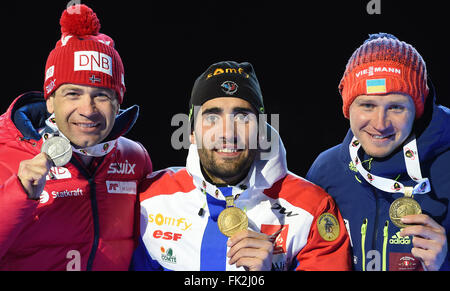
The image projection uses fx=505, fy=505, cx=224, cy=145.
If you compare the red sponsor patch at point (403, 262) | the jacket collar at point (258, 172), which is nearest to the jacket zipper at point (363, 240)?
the red sponsor patch at point (403, 262)

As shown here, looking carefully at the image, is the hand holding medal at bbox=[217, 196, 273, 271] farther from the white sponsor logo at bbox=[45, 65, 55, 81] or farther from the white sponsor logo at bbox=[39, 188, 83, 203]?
the white sponsor logo at bbox=[45, 65, 55, 81]

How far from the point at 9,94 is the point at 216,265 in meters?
2.49

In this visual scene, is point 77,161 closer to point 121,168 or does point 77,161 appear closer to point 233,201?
point 121,168

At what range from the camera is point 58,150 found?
257cm

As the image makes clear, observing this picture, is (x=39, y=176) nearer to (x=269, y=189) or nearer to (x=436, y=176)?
(x=269, y=189)

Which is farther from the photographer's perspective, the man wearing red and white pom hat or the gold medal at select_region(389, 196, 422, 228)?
the man wearing red and white pom hat

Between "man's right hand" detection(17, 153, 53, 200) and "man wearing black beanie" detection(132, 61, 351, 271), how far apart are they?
72cm

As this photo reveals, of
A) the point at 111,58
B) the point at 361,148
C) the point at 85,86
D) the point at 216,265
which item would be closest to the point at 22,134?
the point at 85,86

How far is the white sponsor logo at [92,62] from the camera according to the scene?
2852 millimetres

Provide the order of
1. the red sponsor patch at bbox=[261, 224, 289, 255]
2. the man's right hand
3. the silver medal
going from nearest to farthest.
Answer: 1. the man's right hand
2. the silver medal
3. the red sponsor patch at bbox=[261, 224, 289, 255]

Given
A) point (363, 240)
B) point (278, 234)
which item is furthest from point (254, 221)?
point (363, 240)

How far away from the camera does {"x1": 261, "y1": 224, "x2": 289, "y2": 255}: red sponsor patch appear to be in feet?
9.14

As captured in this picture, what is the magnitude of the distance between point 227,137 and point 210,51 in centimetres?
174

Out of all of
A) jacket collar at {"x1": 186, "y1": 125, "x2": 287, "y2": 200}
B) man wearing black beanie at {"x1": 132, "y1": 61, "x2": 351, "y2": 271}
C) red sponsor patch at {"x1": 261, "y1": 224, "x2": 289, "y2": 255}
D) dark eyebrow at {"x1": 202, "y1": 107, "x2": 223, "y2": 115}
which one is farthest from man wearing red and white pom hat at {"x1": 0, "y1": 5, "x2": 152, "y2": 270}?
red sponsor patch at {"x1": 261, "y1": 224, "x2": 289, "y2": 255}
